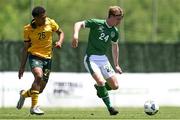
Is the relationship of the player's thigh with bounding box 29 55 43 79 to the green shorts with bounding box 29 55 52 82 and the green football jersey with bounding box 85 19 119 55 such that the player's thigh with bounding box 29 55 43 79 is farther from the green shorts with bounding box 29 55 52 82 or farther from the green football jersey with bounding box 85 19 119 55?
the green football jersey with bounding box 85 19 119 55

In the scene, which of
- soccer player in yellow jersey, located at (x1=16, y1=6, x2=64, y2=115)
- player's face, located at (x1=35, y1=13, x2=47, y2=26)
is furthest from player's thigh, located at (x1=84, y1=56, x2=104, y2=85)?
player's face, located at (x1=35, y1=13, x2=47, y2=26)

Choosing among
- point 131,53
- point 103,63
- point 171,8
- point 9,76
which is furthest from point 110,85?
point 171,8

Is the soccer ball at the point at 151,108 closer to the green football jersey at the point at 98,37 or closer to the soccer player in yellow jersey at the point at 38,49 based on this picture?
the green football jersey at the point at 98,37

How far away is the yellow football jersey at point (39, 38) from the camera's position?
58.2ft

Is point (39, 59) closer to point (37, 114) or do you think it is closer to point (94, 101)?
point (37, 114)

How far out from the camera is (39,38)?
17781 mm

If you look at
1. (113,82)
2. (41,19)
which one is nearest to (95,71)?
(113,82)

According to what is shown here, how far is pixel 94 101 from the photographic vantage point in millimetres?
27812

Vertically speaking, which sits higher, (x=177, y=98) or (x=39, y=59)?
(x=39, y=59)

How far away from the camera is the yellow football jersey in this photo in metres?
17.7

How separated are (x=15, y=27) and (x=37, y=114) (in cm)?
3689

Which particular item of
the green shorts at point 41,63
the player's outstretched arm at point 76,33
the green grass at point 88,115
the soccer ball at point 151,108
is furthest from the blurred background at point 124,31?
the player's outstretched arm at point 76,33

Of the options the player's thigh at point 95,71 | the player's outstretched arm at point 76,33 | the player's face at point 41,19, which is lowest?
the player's thigh at point 95,71

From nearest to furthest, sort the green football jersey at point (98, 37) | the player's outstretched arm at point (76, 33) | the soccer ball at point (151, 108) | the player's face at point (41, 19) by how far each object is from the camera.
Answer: the player's outstretched arm at point (76, 33), the player's face at point (41, 19), the green football jersey at point (98, 37), the soccer ball at point (151, 108)
